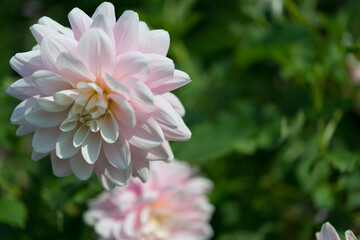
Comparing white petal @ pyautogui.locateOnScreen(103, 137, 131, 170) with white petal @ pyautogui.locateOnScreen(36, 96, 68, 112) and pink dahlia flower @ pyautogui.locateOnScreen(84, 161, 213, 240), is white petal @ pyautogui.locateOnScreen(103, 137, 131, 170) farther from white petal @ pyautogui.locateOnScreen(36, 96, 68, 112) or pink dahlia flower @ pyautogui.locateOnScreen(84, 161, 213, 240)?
pink dahlia flower @ pyautogui.locateOnScreen(84, 161, 213, 240)

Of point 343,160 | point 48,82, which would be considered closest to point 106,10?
point 48,82

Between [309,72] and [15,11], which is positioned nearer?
[309,72]

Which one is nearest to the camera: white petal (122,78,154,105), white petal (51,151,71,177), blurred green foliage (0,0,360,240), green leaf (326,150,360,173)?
white petal (122,78,154,105)

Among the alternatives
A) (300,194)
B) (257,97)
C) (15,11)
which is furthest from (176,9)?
(15,11)

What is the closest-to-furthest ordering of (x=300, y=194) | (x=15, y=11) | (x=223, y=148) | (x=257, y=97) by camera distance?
1. (x=223, y=148)
2. (x=300, y=194)
3. (x=257, y=97)
4. (x=15, y=11)

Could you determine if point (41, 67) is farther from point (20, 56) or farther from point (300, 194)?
point (300, 194)

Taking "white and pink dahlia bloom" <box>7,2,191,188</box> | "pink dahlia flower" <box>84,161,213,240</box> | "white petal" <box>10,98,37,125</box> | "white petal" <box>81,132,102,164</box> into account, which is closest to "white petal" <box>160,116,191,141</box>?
"white and pink dahlia bloom" <box>7,2,191,188</box>

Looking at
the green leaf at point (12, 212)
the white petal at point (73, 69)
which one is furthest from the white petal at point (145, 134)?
the green leaf at point (12, 212)

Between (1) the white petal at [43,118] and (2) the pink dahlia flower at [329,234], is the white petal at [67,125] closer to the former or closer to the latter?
(1) the white petal at [43,118]
